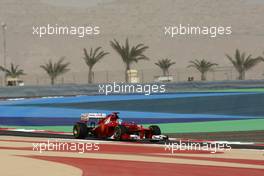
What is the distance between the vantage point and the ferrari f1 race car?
58.2 feet

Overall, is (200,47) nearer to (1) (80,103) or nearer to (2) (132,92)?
(2) (132,92)

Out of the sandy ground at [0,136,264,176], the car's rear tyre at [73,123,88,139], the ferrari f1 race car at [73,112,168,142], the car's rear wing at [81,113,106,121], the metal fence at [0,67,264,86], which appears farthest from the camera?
the metal fence at [0,67,264,86]

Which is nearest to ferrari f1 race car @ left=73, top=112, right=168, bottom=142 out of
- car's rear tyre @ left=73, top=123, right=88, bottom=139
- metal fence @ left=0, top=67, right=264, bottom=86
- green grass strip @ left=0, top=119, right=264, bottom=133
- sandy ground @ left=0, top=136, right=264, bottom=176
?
car's rear tyre @ left=73, top=123, right=88, bottom=139

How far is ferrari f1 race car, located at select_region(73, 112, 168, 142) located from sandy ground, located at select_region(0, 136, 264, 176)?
2.18 feet

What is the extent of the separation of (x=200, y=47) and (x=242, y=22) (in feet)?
60.6

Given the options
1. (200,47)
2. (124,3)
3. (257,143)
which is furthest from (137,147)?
(124,3)

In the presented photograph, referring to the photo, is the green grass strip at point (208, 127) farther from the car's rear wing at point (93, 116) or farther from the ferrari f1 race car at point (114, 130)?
→ the ferrari f1 race car at point (114, 130)

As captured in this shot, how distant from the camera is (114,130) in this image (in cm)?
1833

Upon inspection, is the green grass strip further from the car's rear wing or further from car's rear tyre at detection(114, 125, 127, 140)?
car's rear tyre at detection(114, 125, 127, 140)

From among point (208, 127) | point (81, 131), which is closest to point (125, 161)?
point (81, 131)

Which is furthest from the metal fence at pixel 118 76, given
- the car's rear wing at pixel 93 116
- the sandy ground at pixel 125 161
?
the sandy ground at pixel 125 161

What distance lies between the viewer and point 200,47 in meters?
Answer: 120

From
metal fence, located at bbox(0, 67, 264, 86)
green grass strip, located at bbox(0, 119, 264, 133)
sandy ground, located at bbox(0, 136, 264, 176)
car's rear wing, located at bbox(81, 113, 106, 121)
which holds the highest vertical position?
metal fence, located at bbox(0, 67, 264, 86)

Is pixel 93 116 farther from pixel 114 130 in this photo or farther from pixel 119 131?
pixel 119 131
